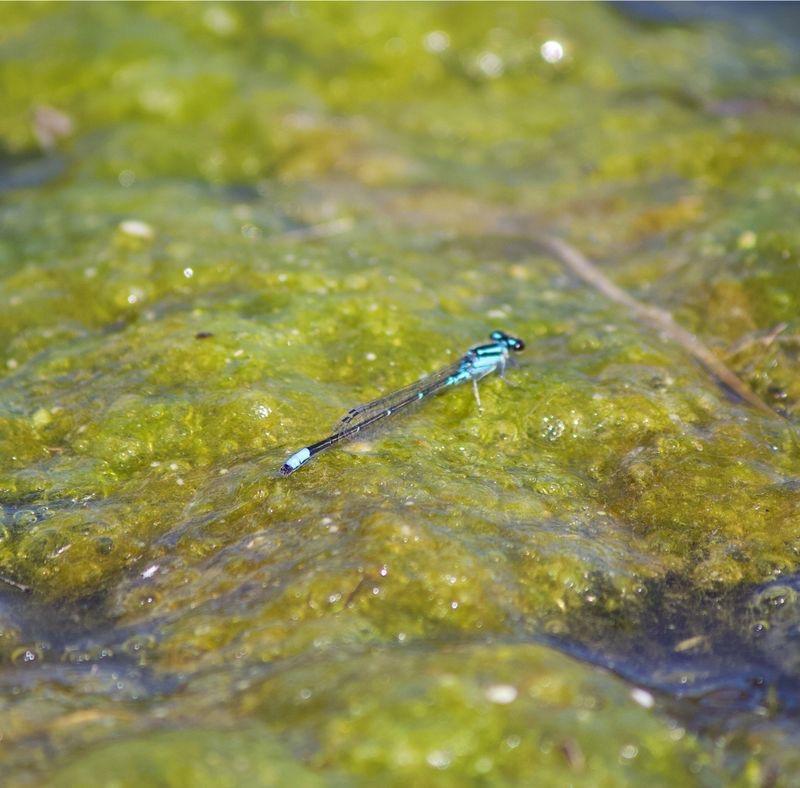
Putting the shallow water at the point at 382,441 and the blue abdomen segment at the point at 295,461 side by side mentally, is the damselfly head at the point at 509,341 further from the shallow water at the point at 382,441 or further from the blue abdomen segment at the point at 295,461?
the blue abdomen segment at the point at 295,461

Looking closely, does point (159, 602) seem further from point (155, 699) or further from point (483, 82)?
point (483, 82)

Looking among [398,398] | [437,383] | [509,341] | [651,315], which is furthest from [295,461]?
[651,315]

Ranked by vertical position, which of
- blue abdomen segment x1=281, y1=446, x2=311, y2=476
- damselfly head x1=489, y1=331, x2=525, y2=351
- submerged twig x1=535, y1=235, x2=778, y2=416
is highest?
damselfly head x1=489, y1=331, x2=525, y2=351

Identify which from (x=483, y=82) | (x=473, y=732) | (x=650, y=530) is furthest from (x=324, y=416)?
(x=483, y=82)

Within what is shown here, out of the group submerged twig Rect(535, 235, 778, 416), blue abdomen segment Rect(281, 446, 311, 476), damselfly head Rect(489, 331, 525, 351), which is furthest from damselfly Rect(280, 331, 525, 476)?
submerged twig Rect(535, 235, 778, 416)

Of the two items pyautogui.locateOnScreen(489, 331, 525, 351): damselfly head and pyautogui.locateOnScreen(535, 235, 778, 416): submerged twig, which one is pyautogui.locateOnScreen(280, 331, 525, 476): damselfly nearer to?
pyautogui.locateOnScreen(489, 331, 525, 351): damselfly head

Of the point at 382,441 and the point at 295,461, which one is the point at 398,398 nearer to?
the point at 382,441
